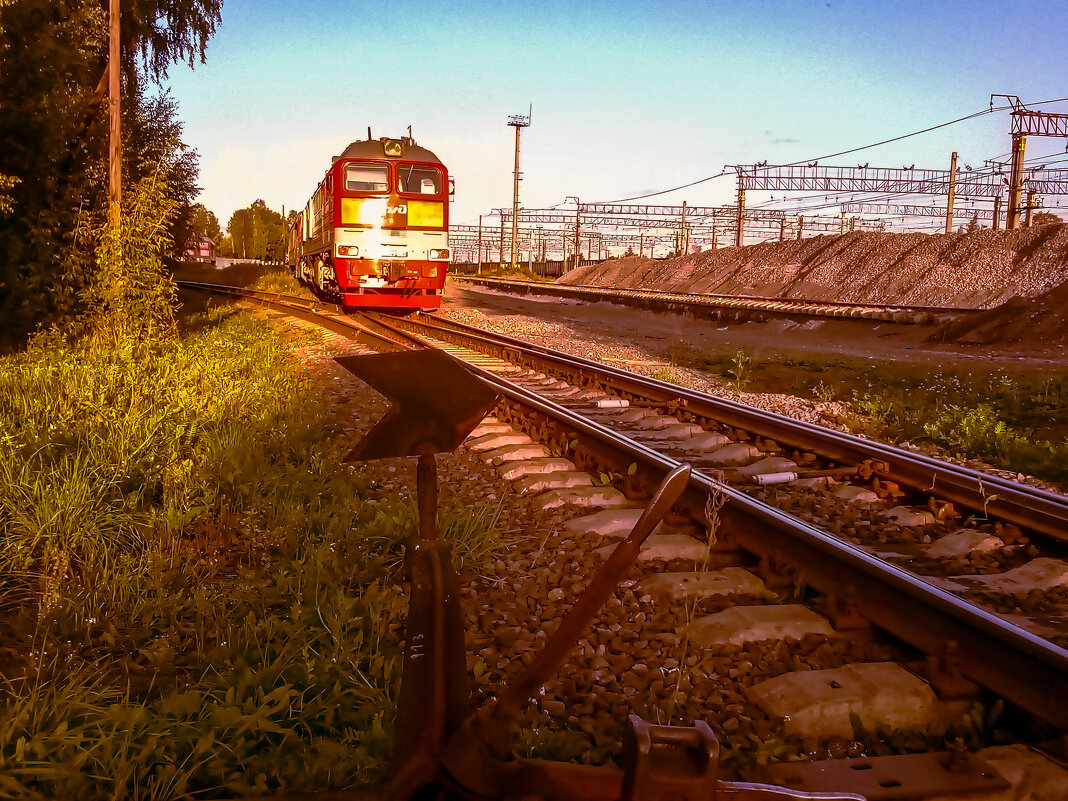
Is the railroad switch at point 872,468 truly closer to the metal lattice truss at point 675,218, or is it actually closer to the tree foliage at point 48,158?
the tree foliage at point 48,158

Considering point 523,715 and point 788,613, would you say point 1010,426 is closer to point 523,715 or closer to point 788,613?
point 788,613

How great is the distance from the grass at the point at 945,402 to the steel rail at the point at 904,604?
12.2 feet

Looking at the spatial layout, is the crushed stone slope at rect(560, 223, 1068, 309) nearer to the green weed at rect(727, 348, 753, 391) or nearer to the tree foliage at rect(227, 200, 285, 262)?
the green weed at rect(727, 348, 753, 391)

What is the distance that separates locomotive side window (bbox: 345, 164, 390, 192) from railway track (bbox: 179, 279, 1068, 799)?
10334 mm

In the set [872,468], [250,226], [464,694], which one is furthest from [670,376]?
[250,226]

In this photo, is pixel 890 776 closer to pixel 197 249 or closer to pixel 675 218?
pixel 197 249

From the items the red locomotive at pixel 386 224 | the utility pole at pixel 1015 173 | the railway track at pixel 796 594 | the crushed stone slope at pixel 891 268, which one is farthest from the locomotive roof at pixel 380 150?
the utility pole at pixel 1015 173

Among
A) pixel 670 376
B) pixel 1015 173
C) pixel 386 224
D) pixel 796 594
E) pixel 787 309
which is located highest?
pixel 1015 173

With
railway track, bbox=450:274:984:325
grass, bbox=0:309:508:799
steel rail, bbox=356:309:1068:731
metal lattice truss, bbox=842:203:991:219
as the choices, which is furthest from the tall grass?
metal lattice truss, bbox=842:203:991:219

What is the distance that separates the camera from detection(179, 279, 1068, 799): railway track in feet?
8.77

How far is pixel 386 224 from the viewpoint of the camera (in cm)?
1588

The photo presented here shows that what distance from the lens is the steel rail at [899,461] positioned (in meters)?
4.66

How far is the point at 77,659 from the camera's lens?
9.68 ft

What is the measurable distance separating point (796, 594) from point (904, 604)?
533 mm
